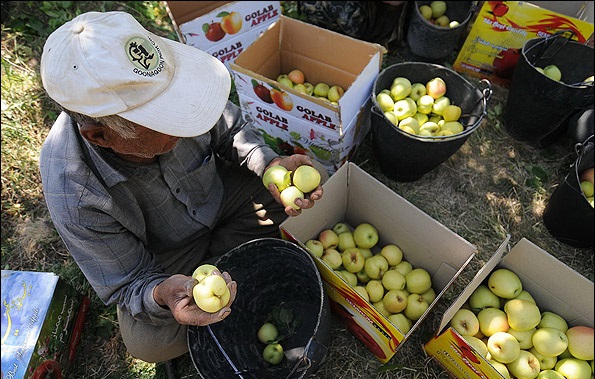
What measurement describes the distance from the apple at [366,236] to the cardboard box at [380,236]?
2.4 inches

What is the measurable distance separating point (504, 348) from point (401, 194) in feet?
3.89

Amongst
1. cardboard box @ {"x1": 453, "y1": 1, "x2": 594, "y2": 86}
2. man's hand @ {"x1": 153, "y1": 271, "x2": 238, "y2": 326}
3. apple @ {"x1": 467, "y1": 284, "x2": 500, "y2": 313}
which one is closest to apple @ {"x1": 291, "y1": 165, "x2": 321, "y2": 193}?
man's hand @ {"x1": 153, "y1": 271, "x2": 238, "y2": 326}

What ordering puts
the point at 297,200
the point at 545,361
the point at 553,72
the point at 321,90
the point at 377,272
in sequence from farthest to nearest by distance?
the point at 321,90 → the point at 553,72 → the point at 377,272 → the point at 545,361 → the point at 297,200

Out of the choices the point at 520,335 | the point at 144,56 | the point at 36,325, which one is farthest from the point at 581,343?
the point at 36,325

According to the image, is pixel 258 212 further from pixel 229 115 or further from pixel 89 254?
pixel 89 254

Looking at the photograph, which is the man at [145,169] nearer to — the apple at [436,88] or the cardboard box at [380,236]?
the cardboard box at [380,236]

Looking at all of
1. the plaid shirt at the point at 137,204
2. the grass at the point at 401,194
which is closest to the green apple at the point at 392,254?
the grass at the point at 401,194

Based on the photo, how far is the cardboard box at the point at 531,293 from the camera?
1.77m

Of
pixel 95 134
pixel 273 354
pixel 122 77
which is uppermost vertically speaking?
pixel 122 77

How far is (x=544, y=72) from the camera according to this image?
2.76m

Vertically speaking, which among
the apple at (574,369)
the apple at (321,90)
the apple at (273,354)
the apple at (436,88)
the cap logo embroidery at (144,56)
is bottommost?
the apple at (273,354)

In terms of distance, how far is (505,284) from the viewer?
6.71 feet

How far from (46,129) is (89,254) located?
77.1 inches

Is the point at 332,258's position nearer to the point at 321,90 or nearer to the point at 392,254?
the point at 392,254
